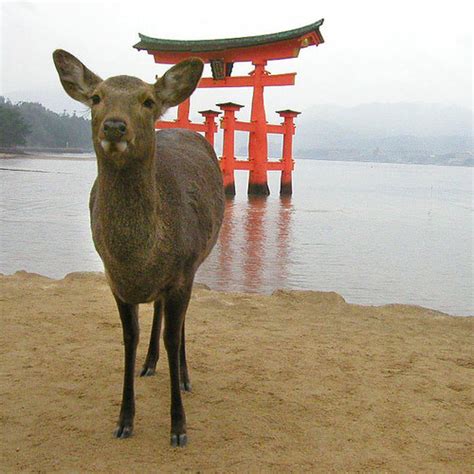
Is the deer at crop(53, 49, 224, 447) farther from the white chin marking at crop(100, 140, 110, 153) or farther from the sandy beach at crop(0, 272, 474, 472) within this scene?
the sandy beach at crop(0, 272, 474, 472)

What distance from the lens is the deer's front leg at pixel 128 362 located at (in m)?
2.88

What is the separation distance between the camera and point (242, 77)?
64.0 ft

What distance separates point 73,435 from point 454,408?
2146 mm

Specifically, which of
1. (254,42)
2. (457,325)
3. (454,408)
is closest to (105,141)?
(454,408)

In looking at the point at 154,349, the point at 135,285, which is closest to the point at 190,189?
the point at 135,285

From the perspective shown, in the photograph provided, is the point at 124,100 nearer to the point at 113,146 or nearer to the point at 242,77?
the point at 113,146

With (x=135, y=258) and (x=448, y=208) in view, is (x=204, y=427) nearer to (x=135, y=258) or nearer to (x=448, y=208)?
(x=135, y=258)

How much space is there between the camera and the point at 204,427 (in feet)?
9.77

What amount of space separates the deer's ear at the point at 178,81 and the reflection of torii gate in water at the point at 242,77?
15.5 metres

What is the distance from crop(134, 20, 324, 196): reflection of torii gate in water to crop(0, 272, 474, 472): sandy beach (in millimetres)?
14051

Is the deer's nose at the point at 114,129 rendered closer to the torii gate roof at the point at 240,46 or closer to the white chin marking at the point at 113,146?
the white chin marking at the point at 113,146

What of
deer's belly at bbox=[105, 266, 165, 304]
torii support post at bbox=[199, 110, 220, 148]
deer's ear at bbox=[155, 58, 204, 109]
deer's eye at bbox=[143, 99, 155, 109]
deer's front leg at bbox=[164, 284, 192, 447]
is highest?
torii support post at bbox=[199, 110, 220, 148]

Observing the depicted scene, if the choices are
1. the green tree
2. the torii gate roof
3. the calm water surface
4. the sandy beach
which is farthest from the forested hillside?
the sandy beach

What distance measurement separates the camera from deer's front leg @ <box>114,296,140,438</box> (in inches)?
113
